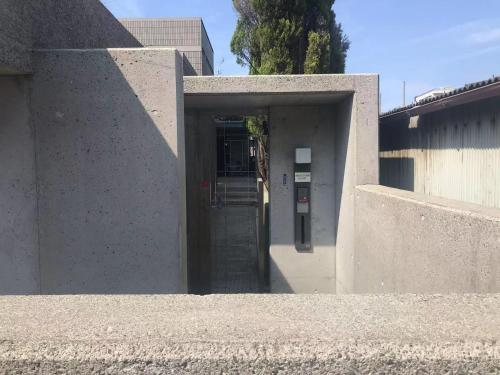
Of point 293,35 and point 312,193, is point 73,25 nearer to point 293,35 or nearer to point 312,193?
point 312,193

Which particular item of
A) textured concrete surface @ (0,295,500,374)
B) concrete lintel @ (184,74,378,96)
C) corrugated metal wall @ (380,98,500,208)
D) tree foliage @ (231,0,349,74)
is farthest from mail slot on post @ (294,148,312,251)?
tree foliage @ (231,0,349,74)

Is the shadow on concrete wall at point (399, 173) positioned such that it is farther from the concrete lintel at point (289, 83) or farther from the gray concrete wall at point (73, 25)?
the gray concrete wall at point (73, 25)

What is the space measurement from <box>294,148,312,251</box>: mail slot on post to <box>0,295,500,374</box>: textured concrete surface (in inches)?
172

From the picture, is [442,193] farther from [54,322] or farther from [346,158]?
[54,322]

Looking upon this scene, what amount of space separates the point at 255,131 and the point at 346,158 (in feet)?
18.7

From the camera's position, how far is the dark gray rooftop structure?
15.3 m

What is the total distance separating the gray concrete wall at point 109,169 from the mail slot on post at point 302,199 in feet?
7.59

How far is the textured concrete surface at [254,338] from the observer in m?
1.41

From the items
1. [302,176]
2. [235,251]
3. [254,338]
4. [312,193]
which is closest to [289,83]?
[302,176]

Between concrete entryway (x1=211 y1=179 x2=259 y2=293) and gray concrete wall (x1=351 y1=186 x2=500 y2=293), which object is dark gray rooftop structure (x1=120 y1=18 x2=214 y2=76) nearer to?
concrete entryway (x1=211 y1=179 x2=259 y2=293)

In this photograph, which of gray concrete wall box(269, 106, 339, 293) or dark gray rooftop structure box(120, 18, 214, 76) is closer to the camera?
gray concrete wall box(269, 106, 339, 293)

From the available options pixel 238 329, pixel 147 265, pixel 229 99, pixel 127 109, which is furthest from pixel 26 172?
pixel 238 329

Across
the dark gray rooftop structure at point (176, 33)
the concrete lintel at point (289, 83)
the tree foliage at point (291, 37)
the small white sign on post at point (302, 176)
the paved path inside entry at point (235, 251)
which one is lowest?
the paved path inside entry at point (235, 251)

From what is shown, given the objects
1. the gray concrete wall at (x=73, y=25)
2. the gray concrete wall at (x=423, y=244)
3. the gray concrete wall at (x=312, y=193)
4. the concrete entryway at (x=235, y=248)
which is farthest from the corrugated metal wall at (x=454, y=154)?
the gray concrete wall at (x=73, y=25)
